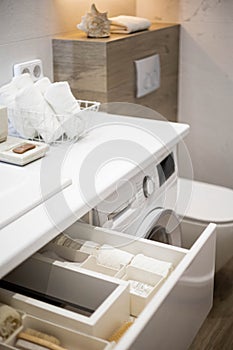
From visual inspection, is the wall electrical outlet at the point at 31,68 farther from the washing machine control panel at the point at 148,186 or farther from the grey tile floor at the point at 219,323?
the grey tile floor at the point at 219,323

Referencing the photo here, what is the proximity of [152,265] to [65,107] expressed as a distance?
2.14 feet

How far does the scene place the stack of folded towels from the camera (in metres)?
1.72

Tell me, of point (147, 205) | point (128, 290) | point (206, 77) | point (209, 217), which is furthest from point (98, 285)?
point (206, 77)

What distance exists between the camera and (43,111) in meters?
1.73

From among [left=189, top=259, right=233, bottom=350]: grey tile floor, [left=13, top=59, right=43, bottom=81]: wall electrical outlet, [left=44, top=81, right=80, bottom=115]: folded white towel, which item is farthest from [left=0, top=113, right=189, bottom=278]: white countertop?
[left=189, top=259, right=233, bottom=350]: grey tile floor

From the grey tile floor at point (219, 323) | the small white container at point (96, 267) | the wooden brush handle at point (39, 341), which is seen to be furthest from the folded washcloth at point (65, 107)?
the grey tile floor at point (219, 323)

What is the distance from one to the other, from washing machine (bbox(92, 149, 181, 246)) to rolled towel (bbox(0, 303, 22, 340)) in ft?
1.49

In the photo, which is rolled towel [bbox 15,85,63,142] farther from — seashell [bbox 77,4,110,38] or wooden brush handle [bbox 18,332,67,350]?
wooden brush handle [bbox 18,332,67,350]

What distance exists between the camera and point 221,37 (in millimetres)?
2650

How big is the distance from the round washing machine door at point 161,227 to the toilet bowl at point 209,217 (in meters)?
0.12

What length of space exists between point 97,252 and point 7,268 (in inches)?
15.0

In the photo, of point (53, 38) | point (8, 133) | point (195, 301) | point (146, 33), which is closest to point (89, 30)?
point (53, 38)

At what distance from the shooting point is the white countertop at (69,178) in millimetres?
1236

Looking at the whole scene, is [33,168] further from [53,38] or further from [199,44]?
[199,44]
